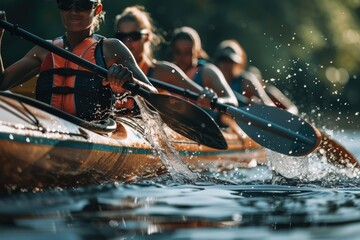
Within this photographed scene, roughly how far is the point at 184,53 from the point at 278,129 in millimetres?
2880

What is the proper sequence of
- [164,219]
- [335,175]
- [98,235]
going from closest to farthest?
[98,235] → [164,219] → [335,175]

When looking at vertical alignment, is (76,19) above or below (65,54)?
above

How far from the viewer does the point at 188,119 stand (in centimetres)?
575

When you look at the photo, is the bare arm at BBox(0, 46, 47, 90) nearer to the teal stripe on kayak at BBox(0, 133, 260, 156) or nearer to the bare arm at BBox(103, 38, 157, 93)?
the bare arm at BBox(103, 38, 157, 93)

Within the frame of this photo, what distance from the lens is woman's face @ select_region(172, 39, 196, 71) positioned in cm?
876

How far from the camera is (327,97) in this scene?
79.1 feet

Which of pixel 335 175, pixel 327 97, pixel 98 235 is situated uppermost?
pixel 327 97

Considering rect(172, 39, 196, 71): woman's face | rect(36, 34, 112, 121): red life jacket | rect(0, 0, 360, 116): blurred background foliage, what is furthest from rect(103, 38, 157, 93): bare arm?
rect(0, 0, 360, 116): blurred background foliage

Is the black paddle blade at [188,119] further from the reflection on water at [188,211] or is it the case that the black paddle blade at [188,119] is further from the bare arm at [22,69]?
the bare arm at [22,69]

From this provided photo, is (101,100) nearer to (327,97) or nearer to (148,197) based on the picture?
(148,197)

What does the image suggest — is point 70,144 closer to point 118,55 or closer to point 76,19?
point 118,55

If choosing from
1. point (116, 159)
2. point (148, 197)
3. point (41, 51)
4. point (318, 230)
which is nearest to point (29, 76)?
point (41, 51)

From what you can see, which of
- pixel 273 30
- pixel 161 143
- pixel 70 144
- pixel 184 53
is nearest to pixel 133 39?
pixel 184 53

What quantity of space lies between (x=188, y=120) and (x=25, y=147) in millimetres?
1587
